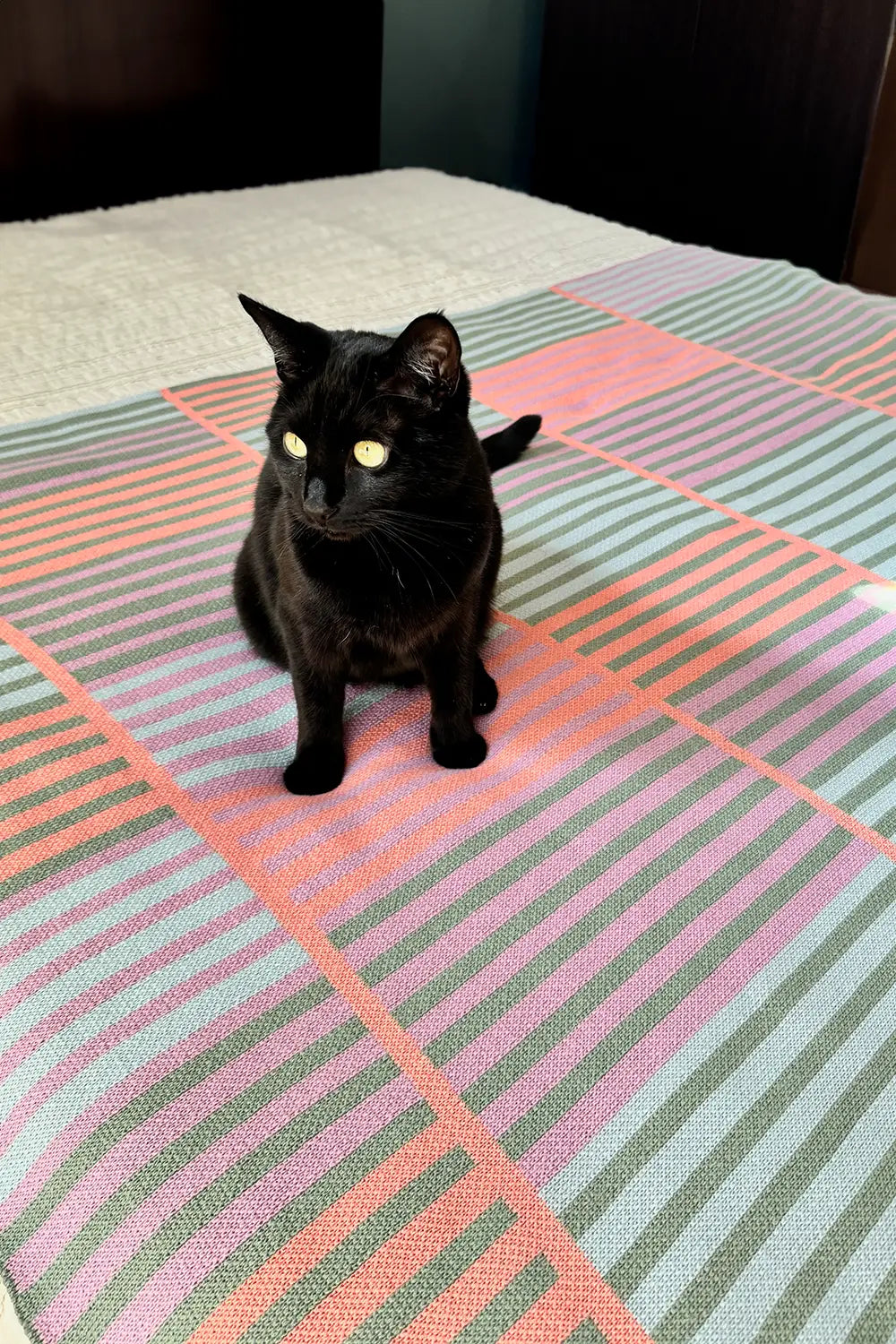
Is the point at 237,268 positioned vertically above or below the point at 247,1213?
above

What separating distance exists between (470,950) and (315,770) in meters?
0.22

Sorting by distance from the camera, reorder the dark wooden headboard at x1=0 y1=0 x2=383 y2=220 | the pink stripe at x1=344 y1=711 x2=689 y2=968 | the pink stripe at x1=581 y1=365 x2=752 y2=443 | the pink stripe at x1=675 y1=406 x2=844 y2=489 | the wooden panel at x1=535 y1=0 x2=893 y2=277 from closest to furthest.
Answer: the pink stripe at x1=344 y1=711 x2=689 y2=968 < the pink stripe at x1=675 y1=406 x2=844 y2=489 < the pink stripe at x1=581 y1=365 x2=752 y2=443 < the dark wooden headboard at x1=0 y1=0 x2=383 y2=220 < the wooden panel at x1=535 y1=0 x2=893 y2=277

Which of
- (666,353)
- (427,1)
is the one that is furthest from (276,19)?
(666,353)

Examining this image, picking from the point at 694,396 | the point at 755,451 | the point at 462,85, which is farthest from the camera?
the point at 462,85

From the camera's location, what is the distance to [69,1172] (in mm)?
595

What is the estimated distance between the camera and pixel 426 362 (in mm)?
766

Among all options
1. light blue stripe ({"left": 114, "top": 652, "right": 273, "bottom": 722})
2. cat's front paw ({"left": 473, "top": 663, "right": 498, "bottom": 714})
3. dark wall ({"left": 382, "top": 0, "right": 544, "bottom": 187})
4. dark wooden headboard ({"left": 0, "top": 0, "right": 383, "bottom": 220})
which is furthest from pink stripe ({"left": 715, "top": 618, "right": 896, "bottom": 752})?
dark wall ({"left": 382, "top": 0, "right": 544, "bottom": 187})

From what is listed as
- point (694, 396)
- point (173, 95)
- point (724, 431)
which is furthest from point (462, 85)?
point (724, 431)

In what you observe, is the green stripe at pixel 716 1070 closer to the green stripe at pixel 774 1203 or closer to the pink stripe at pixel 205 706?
the green stripe at pixel 774 1203

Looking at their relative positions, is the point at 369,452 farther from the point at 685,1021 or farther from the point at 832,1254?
the point at 832,1254

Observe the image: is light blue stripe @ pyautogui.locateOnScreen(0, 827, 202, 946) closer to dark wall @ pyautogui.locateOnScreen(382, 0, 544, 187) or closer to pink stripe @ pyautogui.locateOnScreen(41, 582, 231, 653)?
pink stripe @ pyautogui.locateOnScreen(41, 582, 231, 653)

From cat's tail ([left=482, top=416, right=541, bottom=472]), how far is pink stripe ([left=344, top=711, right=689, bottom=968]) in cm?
49

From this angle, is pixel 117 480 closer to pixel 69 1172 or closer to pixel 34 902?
pixel 34 902

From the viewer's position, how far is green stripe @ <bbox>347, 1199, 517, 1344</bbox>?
53 centimetres
